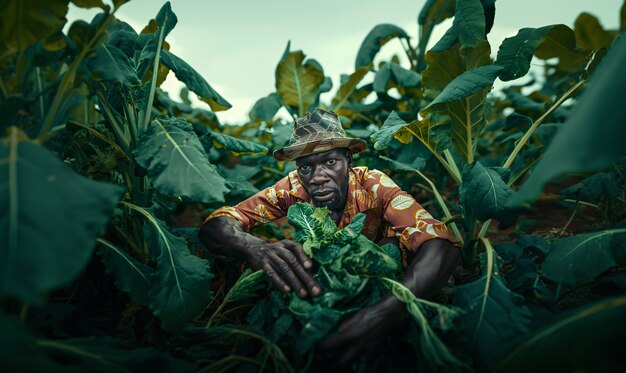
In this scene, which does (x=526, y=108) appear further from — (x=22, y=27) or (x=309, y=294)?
(x=22, y=27)

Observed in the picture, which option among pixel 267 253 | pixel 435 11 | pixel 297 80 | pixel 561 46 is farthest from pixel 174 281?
pixel 435 11

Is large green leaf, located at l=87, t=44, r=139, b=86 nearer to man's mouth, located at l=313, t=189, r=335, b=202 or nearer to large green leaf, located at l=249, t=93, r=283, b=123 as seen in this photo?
man's mouth, located at l=313, t=189, r=335, b=202

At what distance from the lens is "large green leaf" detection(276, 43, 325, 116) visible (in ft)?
10.3

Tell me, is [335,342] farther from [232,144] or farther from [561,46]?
[561,46]

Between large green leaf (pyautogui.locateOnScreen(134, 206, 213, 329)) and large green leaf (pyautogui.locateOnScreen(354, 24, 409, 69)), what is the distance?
2290 millimetres

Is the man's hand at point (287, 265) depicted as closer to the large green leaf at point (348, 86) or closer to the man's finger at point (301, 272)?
the man's finger at point (301, 272)

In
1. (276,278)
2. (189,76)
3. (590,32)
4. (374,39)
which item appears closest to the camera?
(276,278)

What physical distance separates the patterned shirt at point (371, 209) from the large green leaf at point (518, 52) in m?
0.78

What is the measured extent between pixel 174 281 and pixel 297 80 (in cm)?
231

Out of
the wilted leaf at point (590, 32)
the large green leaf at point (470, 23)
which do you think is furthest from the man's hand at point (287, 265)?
the wilted leaf at point (590, 32)

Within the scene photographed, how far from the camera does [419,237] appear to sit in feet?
4.78

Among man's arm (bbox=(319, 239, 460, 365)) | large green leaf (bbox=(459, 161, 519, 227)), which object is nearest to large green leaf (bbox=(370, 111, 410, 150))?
large green leaf (bbox=(459, 161, 519, 227))

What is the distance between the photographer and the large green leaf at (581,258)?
1.36 m

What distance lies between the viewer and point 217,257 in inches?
76.9
